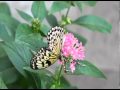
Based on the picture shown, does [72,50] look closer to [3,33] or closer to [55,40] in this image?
[55,40]

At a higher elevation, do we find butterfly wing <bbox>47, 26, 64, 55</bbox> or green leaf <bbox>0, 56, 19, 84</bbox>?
butterfly wing <bbox>47, 26, 64, 55</bbox>

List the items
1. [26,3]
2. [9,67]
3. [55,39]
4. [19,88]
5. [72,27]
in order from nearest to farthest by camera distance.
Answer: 1. [55,39]
2. [9,67]
3. [19,88]
4. [26,3]
5. [72,27]

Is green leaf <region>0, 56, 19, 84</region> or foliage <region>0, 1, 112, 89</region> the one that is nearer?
foliage <region>0, 1, 112, 89</region>

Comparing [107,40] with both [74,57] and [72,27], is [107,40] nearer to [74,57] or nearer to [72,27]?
[72,27]

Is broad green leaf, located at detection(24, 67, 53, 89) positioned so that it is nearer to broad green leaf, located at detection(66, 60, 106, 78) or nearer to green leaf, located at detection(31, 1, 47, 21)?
broad green leaf, located at detection(66, 60, 106, 78)

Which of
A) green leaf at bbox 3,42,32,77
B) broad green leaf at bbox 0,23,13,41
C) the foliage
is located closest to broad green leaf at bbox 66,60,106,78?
the foliage

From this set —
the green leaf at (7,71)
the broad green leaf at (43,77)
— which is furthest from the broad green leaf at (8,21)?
the broad green leaf at (43,77)

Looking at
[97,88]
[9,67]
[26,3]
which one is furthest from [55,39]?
[97,88]
